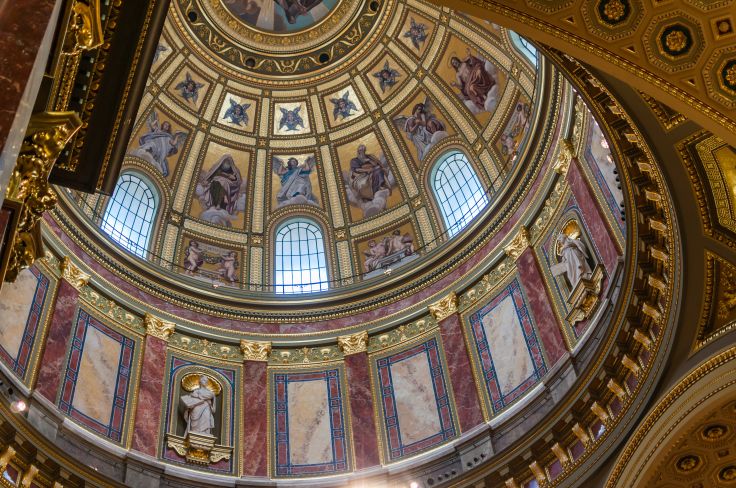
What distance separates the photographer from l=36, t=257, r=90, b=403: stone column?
58.1ft

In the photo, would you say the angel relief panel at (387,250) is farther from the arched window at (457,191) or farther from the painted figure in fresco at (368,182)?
the arched window at (457,191)

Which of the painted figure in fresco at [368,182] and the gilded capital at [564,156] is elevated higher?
the painted figure in fresco at [368,182]

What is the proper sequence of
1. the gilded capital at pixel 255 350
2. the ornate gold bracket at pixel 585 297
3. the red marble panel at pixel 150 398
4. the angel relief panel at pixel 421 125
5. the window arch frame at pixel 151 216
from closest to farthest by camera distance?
the ornate gold bracket at pixel 585 297 → the red marble panel at pixel 150 398 → the gilded capital at pixel 255 350 → the window arch frame at pixel 151 216 → the angel relief panel at pixel 421 125

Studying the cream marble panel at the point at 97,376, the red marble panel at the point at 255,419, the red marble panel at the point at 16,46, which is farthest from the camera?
the red marble panel at the point at 255,419

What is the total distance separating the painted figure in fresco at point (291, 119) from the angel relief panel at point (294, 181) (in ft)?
3.96

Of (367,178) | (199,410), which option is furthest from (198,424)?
(367,178)

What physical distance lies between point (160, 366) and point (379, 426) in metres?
5.69

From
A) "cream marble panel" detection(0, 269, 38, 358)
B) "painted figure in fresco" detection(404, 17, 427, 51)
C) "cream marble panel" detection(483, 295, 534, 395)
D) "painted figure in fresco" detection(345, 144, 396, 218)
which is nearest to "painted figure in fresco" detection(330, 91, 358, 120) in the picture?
"painted figure in fresco" detection(345, 144, 396, 218)

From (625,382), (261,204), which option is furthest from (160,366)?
(625,382)

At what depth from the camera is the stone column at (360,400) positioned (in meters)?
20.1

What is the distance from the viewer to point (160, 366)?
20.7 metres

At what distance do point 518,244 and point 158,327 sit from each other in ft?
31.3

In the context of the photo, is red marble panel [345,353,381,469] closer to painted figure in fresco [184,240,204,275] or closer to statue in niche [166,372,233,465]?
statue in niche [166,372,233,465]

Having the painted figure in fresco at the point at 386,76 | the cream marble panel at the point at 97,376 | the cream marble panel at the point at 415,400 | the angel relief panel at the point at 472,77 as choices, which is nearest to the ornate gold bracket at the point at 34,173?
the cream marble panel at the point at 97,376
